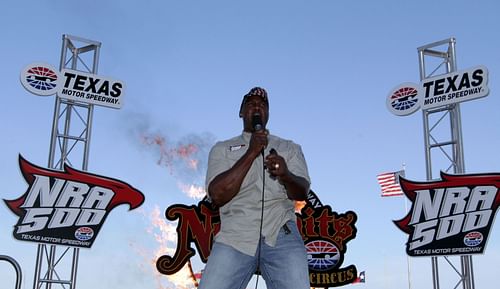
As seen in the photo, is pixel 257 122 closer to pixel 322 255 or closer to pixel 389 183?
pixel 322 255

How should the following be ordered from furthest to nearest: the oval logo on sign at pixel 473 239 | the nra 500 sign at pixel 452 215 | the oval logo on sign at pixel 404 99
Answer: the oval logo on sign at pixel 404 99 → the nra 500 sign at pixel 452 215 → the oval logo on sign at pixel 473 239

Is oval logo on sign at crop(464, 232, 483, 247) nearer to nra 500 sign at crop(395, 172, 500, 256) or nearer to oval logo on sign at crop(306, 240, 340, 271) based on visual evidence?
nra 500 sign at crop(395, 172, 500, 256)

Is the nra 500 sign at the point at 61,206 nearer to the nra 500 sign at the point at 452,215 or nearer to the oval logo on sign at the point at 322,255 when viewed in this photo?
the oval logo on sign at the point at 322,255

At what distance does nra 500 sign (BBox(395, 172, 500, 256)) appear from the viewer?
394 inches

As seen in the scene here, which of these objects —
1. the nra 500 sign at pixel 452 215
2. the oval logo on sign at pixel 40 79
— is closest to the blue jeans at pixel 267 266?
the nra 500 sign at pixel 452 215

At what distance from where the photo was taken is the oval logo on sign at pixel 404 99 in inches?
432

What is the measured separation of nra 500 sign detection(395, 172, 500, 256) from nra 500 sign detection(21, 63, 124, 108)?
6505mm

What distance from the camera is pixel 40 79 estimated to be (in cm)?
1065

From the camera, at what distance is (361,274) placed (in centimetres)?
1165

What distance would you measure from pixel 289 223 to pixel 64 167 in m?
8.63

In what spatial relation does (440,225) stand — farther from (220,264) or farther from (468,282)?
(220,264)

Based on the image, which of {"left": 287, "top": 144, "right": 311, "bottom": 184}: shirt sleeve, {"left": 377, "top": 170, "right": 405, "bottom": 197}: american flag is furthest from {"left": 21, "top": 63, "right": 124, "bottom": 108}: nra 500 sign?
{"left": 377, "top": 170, "right": 405, "bottom": 197}: american flag

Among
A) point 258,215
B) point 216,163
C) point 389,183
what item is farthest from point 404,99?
point 258,215

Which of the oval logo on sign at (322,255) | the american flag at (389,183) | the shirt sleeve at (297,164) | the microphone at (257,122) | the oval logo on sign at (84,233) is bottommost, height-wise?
the oval logo on sign at (322,255)
